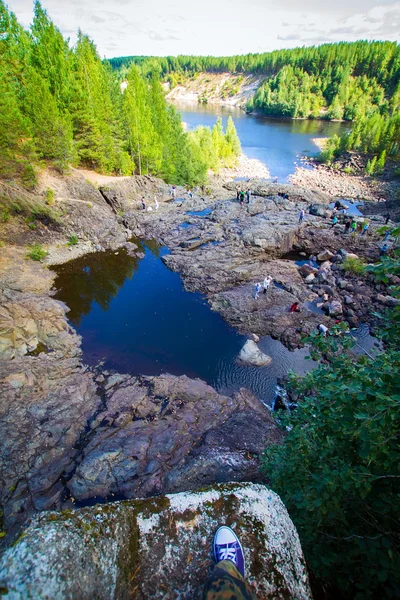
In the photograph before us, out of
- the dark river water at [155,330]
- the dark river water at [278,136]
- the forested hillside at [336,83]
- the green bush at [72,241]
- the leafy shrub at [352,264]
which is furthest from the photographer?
the forested hillside at [336,83]

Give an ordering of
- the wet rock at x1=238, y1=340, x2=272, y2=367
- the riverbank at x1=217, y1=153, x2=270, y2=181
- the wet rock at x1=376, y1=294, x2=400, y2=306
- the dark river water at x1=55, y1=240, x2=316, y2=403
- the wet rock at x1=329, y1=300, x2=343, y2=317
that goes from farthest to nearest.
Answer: the riverbank at x1=217, y1=153, x2=270, y2=181, the wet rock at x1=376, y1=294, x2=400, y2=306, the wet rock at x1=329, y1=300, x2=343, y2=317, the wet rock at x1=238, y1=340, x2=272, y2=367, the dark river water at x1=55, y1=240, x2=316, y2=403

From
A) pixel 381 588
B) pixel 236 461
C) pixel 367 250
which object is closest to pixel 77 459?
pixel 236 461

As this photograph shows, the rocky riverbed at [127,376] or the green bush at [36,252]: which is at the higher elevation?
the green bush at [36,252]

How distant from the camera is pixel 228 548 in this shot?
3.97 m

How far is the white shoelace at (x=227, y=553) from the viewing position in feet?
12.8

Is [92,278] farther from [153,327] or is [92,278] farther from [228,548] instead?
[228,548]

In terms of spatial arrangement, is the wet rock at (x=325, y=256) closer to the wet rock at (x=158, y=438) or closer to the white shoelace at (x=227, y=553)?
the wet rock at (x=158, y=438)

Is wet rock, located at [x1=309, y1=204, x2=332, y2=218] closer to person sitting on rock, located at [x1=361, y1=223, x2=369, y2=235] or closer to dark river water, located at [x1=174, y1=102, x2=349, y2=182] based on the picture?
person sitting on rock, located at [x1=361, y1=223, x2=369, y2=235]

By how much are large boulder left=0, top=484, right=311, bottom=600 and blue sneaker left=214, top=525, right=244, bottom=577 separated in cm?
15

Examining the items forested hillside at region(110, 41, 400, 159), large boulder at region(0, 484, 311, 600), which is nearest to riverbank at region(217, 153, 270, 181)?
large boulder at region(0, 484, 311, 600)

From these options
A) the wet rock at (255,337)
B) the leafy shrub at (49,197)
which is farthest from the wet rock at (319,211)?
the leafy shrub at (49,197)

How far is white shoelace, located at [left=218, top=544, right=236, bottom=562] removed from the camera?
3.90 meters

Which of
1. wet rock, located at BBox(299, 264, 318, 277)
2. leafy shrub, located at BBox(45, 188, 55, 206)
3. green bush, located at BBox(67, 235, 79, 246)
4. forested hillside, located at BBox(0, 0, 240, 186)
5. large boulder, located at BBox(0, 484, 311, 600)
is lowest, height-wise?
wet rock, located at BBox(299, 264, 318, 277)

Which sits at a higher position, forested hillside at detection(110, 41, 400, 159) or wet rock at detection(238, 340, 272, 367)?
forested hillside at detection(110, 41, 400, 159)
